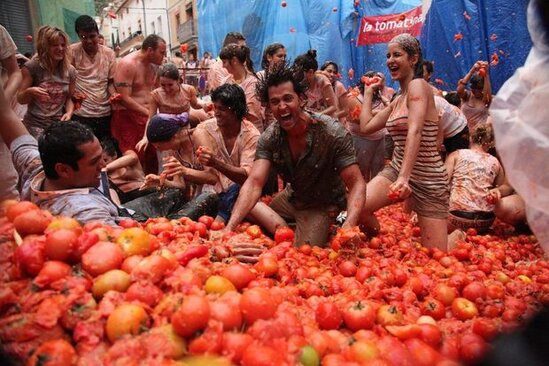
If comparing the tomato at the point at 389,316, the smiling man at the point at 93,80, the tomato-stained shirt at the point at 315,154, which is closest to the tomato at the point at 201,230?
the tomato-stained shirt at the point at 315,154

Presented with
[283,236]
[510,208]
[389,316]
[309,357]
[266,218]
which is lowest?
[510,208]

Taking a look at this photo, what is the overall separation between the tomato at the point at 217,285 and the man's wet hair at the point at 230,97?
2.72 metres

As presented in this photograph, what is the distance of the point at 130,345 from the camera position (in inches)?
53.9

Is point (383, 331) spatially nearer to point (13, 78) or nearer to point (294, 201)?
point (294, 201)

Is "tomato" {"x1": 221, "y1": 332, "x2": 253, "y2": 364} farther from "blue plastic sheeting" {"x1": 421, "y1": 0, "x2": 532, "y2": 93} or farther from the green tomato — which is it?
"blue plastic sheeting" {"x1": 421, "y1": 0, "x2": 532, "y2": 93}

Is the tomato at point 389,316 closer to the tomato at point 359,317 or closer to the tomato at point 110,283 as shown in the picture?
the tomato at point 359,317

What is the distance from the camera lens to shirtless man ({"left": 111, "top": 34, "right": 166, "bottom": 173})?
579 centimetres

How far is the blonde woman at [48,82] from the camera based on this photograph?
489 cm

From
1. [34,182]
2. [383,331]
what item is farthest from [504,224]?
[34,182]

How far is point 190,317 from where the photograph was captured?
1440 mm

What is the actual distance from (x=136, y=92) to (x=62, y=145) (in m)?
3.72

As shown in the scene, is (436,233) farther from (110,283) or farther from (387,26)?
(387,26)

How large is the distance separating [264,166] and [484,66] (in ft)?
15.1

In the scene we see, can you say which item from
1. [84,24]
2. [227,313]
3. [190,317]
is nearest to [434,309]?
[227,313]
